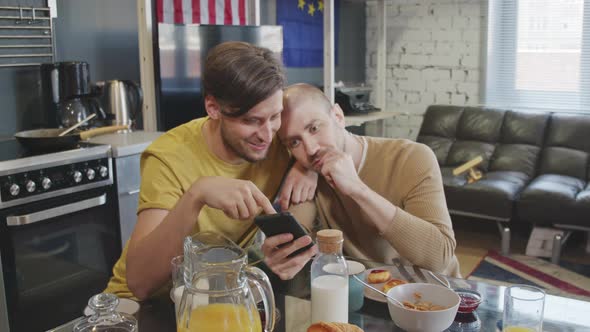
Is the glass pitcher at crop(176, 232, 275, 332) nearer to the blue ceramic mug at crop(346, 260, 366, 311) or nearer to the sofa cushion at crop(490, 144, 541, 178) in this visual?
the blue ceramic mug at crop(346, 260, 366, 311)

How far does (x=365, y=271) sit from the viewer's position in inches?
55.6

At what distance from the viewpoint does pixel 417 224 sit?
154 centimetres

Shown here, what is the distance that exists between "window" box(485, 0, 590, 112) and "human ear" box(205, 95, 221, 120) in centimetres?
389

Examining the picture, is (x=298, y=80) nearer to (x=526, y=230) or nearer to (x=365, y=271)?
(x=526, y=230)

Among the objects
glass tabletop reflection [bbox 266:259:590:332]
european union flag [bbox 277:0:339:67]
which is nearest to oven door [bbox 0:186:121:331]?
glass tabletop reflection [bbox 266:259:590:332]

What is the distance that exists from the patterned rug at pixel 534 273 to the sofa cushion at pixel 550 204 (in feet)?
0.87

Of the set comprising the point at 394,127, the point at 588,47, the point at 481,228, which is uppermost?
the point at 588,47

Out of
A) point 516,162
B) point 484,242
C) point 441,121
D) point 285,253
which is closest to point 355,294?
point 285,253

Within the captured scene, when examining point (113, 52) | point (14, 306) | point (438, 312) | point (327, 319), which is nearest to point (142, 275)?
point (327, 319)

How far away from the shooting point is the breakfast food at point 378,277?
4.53 feet

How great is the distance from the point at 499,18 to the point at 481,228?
174 cm

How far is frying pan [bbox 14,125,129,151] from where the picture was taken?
2.65 meters

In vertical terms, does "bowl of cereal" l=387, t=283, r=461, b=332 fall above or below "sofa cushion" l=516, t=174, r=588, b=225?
above

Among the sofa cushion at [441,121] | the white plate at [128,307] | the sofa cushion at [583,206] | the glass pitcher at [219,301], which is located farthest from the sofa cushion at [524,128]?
the glass pitcher at [219,301]
